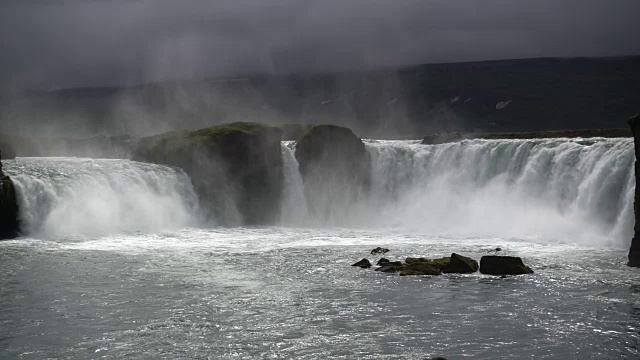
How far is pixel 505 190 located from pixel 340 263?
1725 cm

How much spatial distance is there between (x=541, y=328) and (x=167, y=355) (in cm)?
838

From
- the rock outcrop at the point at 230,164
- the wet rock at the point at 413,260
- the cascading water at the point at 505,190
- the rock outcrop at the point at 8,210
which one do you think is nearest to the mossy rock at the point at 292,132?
the cascading water at the point at 505,190

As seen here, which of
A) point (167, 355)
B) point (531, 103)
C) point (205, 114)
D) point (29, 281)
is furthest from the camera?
point (531, 103)

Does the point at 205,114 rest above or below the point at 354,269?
above

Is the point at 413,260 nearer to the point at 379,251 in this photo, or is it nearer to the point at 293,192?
the point at 379,251

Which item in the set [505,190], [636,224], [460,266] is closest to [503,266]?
[460,266]

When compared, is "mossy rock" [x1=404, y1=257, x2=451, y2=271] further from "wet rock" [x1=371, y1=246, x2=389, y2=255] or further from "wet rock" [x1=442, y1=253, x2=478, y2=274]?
"wet rock" [x1=371, y1=246, x2=389, y2=255]

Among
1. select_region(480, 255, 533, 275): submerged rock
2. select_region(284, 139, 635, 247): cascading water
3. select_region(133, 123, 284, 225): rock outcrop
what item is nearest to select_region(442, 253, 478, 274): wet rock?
select_region(480, 255, 533, 275): submerged rock

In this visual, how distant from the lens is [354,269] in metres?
23.8

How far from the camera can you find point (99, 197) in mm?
36312

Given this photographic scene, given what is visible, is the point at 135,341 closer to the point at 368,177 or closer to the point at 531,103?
the point at 368,177

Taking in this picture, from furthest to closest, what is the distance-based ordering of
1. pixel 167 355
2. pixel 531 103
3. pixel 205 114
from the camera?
pixel 531 103, pixel 205 114, pixel 167 355

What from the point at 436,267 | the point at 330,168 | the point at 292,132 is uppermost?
the point at 292,132

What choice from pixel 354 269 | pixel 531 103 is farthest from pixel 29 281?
pixel 531 103
